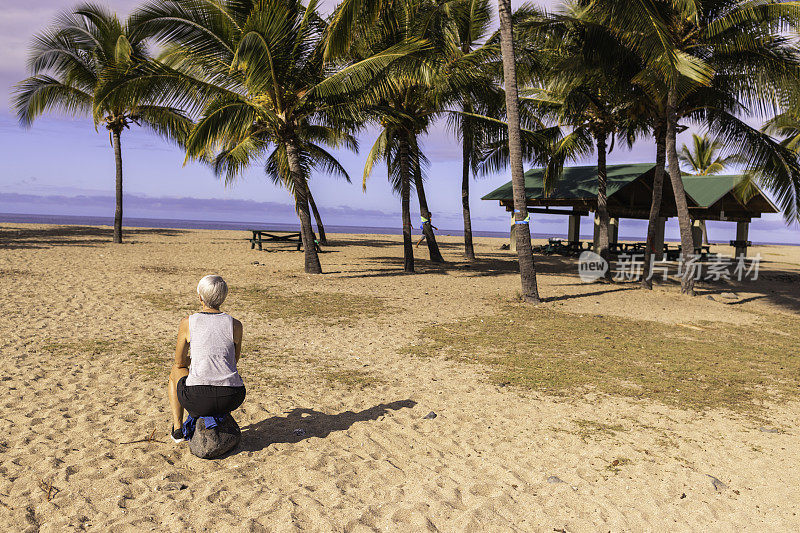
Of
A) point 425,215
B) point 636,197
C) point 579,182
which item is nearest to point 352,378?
point 425,215

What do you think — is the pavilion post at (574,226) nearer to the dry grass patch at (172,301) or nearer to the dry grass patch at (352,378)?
the dry grass patch at (172,301)

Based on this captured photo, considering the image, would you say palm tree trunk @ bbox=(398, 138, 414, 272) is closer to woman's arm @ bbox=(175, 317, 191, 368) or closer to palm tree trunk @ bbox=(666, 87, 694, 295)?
palm tree trunk @ bbox=(666, 87, 694, 295)

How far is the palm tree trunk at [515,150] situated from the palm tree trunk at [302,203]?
6153mm

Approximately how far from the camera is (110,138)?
22234 mm

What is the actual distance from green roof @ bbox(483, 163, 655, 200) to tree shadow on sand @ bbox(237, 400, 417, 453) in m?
18.2

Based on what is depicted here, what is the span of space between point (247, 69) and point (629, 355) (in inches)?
398

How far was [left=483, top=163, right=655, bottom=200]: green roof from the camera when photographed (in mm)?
21641

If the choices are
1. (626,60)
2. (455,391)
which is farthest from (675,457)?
(626,60)

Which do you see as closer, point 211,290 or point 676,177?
point 211,290

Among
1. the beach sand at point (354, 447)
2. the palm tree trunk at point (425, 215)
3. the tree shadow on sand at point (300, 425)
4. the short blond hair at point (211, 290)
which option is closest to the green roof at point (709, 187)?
the palm tree trunk at point (425, 215)

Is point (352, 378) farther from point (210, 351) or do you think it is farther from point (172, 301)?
point (172, 301)

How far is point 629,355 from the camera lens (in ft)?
24.8

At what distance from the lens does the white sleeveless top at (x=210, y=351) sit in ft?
12.3

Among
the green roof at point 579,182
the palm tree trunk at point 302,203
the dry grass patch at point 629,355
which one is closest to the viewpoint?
the dry grass patch at point 629,355
